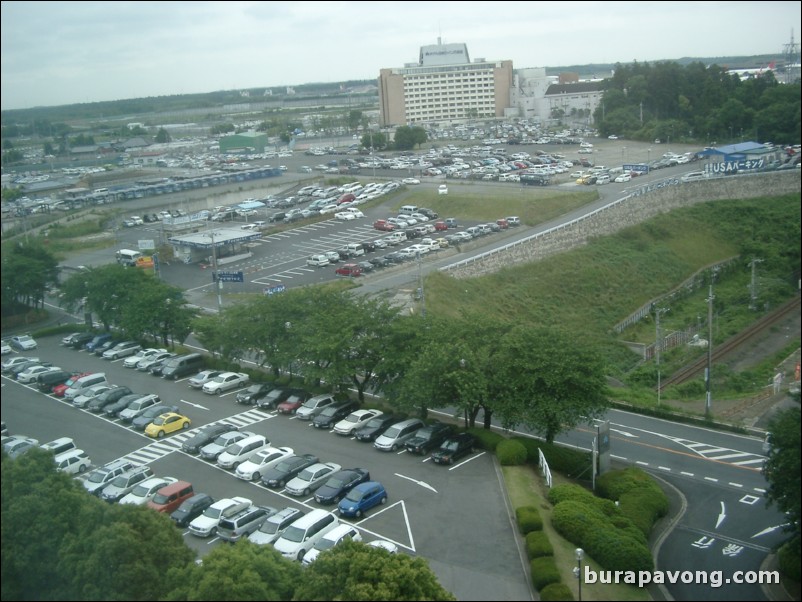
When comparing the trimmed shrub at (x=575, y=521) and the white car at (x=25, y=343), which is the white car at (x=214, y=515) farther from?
the white car at (x=25, y=343)

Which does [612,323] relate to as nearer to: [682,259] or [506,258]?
[506,258]

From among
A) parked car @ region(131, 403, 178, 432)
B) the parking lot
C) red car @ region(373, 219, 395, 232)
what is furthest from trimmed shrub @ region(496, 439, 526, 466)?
red car @ region(373, 219, 395, 232)

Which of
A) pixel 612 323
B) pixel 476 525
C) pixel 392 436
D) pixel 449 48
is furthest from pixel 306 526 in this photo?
pixel 449 48

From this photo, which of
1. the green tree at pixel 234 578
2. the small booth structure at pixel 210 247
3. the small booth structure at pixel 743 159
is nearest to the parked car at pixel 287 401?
the green tree at pixel 234 578

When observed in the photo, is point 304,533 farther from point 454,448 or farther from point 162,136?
point 162,136

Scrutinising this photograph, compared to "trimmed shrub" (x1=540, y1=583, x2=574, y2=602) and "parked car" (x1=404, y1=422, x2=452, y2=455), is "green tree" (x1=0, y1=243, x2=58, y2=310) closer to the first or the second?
"parked car" (x1=404, y1=422, x2=452, y2=455)

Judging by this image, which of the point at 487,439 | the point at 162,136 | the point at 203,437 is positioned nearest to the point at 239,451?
the point at 203,437

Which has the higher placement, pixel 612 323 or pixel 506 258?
pixel 506 258
